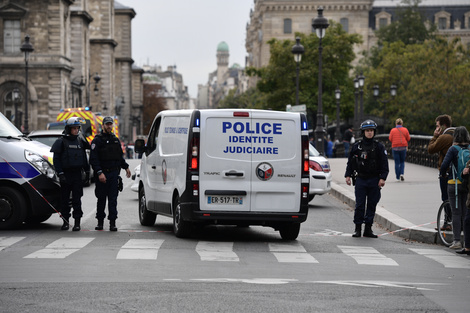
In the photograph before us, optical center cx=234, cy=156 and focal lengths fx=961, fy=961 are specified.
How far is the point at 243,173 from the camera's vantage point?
1423 cm

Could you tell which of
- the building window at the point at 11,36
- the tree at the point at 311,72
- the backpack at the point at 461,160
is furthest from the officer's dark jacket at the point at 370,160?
the tree at the point at 311,72

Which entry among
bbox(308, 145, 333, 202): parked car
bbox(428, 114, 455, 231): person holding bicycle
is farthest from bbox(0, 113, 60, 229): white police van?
bbox(308, 145, 333, 202): parked car

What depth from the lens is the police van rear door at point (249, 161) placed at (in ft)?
46.5

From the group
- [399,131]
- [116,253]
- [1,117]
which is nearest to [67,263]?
[116,253]

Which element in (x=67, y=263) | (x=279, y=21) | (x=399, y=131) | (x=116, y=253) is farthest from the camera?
(x=279, y=21)

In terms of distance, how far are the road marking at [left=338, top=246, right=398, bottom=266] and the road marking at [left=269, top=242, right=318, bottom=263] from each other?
1.94 ft

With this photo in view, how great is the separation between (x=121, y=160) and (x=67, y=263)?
15.9 ft

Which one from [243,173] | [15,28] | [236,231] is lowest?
[236,231]

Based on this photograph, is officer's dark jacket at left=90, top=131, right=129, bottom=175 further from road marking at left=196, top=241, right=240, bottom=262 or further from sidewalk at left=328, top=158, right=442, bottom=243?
sidewalk at left=328, top=158, right=442, bottom=243

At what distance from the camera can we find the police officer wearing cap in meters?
15.6

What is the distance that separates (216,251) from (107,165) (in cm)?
362

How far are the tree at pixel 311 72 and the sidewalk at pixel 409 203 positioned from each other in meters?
54.7

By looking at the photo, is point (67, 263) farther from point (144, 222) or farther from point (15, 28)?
point (15, 28)

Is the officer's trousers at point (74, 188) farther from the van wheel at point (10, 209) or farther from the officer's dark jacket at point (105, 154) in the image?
the van wheel at point (10, 209)
